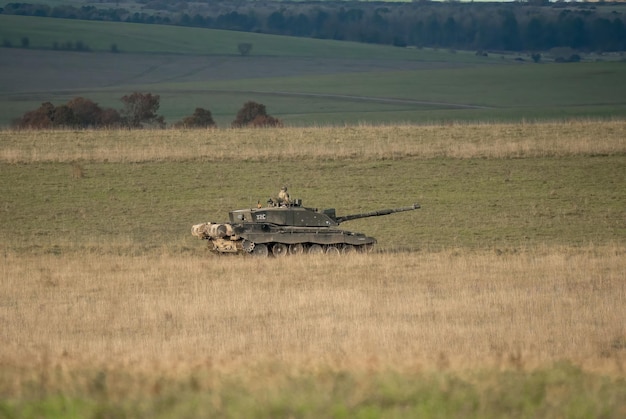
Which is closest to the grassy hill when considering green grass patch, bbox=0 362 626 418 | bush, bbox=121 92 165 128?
bush, bbox=121 92 165 128

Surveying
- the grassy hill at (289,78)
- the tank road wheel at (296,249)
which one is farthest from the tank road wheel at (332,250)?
the grassy hill at (289,78)

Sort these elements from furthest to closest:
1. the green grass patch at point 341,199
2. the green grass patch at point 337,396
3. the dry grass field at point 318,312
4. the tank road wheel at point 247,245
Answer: the green grass patch at point 341,199
the tank road wheel at point 247,245
the dry grass field at point 318,312
the green grass patch at point 337,396

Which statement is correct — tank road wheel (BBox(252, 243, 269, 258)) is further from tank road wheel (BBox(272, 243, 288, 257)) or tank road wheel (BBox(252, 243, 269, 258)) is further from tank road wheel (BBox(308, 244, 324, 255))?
tank road wheel (BBox(308, 244, 324, 255))

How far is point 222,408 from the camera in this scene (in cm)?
1061

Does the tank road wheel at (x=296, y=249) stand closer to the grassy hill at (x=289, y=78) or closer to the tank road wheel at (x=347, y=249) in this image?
the tank road wheel at (x=347, y=249)

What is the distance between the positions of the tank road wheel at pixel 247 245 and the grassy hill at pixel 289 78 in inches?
2482

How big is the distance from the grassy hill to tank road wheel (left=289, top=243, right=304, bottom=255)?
62626mm

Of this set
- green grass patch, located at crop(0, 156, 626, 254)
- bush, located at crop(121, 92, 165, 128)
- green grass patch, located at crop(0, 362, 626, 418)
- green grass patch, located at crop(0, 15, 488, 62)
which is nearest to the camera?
green grass patch, located at crop(0, 362, 626, 418)

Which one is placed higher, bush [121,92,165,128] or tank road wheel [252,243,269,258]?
tank road wheel [252,243,269,258]

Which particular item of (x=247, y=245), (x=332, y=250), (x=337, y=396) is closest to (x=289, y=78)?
(x=332, y=250)

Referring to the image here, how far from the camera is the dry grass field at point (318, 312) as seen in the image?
35.9ft

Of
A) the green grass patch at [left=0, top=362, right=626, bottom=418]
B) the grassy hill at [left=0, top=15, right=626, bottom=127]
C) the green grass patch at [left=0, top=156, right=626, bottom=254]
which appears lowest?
the grassy hill at [left=0, top=15, right=626, bottom=127]

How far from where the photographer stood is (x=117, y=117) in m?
75.9

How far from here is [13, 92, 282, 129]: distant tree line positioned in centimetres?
6675
